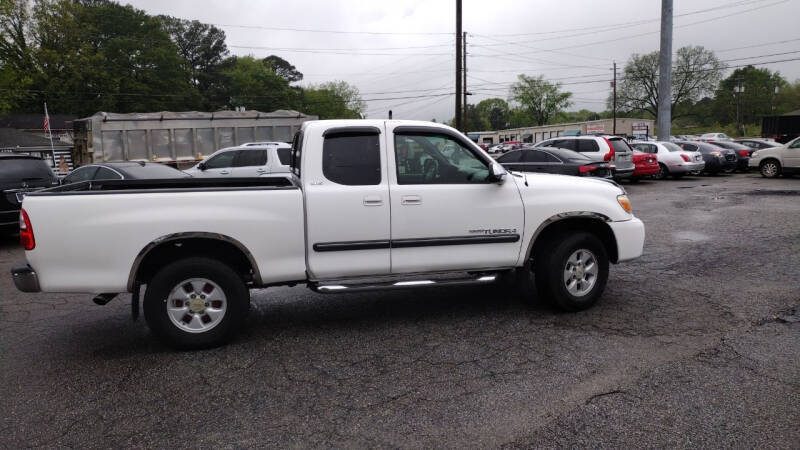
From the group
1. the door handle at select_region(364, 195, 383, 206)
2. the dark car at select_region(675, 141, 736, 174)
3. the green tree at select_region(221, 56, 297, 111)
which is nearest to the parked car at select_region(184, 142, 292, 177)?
the door handle at select_region(364, 195, 383, 206)

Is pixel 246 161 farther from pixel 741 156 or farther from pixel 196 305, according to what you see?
pixel 741 156

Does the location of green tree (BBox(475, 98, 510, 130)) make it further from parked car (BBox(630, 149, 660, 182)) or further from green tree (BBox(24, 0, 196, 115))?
parked car (BBox(630, 149, 660, 182))

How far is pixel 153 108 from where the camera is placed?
217 feet

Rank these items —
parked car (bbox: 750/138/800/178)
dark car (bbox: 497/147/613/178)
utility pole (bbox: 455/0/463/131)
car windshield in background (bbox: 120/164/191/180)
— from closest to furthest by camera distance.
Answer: car windshield in background (bbox: 120/164/191/180) → dark car (bbox: 497/147/613/178) → parked car (bbox: 750/138/800/178) → utility pole (bbox: 455/0/463/131)

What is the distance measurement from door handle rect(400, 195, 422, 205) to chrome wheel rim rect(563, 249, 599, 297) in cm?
162

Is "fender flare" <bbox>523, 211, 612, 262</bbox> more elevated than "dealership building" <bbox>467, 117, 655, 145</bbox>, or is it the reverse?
"dealership building" <bbox>467, 117, 655, 145</bbox>

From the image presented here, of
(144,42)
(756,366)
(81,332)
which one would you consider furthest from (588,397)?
(144,42)

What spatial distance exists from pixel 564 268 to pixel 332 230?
2267 mm

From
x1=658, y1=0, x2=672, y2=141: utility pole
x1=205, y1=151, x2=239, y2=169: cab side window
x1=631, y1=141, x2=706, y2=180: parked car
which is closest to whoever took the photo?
x1=205, y1=151, x2=239, y2=169: cab side window

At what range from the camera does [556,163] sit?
1476 centimetres

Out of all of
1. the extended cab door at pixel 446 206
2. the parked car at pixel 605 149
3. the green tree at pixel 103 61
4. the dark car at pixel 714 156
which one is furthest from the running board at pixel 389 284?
the green tree at pixel 103 61

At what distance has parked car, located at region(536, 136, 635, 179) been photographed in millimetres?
17656

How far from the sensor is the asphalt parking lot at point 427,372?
327 cm

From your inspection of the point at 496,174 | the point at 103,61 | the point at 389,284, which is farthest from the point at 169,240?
the point at 103,61
